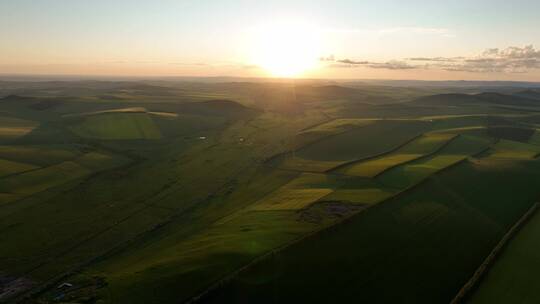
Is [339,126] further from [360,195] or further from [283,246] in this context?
[283,246]

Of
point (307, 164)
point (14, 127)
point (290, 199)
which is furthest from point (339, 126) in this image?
point (14, 127)

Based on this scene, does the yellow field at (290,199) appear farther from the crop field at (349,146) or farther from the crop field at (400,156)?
the crop field at (349,146)

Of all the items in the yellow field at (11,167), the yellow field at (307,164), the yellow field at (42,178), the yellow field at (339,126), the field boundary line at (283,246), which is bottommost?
the field boundary line at (283,246)

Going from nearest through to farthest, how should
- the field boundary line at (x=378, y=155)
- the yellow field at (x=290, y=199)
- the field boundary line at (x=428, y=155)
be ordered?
the yellow field at (x=290, y=199)
the field boundary line at (x=428, y=155)
the field boundary line at (x=378, y=155)

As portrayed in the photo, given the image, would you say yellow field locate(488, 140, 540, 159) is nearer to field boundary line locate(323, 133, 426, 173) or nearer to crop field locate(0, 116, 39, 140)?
field boundary line locate(323, 133, 426, 173)

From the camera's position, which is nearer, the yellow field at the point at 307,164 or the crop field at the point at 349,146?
the yellow field at the point at 307,164

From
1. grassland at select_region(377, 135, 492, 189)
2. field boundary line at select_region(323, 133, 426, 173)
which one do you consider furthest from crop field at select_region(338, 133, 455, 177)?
grassland at select_region(377, 135, 492, 189)

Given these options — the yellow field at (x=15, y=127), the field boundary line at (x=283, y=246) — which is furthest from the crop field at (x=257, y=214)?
the yellow field at (x=15, y=127)
